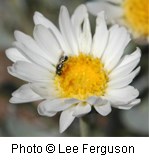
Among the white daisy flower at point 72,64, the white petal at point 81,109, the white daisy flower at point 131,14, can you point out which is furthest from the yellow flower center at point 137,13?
the white petal at point 81,109

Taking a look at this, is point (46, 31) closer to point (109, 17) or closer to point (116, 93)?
point (116, 93)

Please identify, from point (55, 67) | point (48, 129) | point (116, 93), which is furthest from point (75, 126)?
point (116, 93)

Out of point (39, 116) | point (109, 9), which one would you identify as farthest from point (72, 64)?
point (39, 116)

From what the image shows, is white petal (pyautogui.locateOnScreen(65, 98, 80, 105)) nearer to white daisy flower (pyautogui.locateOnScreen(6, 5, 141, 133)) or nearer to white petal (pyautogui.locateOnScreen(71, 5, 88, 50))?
white daisy flower (pyautogui.locateOnScreen(6, 5, 141, 133))

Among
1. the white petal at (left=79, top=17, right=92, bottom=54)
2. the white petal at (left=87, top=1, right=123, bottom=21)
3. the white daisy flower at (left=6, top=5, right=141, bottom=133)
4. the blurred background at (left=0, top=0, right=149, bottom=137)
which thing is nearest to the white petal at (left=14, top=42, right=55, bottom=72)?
the white daisy flower at (left=6, top=5, right=141, bottom=133)

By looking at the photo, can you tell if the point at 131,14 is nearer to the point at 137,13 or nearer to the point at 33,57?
the point at 137,13

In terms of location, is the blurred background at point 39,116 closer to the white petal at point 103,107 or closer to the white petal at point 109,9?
the white petal at point 109,9
